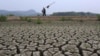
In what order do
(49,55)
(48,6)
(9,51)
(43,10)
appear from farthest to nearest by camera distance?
1. (48,6)
2. (43,10)
3. (9,51)
4. (49,55)

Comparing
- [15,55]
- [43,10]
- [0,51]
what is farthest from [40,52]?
[43,10]

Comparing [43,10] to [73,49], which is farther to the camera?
[43,10]

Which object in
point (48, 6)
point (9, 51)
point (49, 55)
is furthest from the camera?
point (48, 6)

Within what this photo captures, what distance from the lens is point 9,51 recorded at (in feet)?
13.7

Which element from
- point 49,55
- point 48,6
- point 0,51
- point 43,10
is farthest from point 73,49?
point 48,6

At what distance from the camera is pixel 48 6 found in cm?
1758

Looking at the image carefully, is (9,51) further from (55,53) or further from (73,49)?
(73,49)

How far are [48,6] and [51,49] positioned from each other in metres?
13.5

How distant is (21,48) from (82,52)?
132 cm

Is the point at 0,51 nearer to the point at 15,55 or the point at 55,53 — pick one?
the point at 15,55

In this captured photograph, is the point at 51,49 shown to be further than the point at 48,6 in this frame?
No

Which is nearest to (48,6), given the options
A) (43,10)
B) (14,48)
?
(43,10)

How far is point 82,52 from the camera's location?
13.3 ft

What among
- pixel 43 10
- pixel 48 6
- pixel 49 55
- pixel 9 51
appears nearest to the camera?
pixel 49 55
